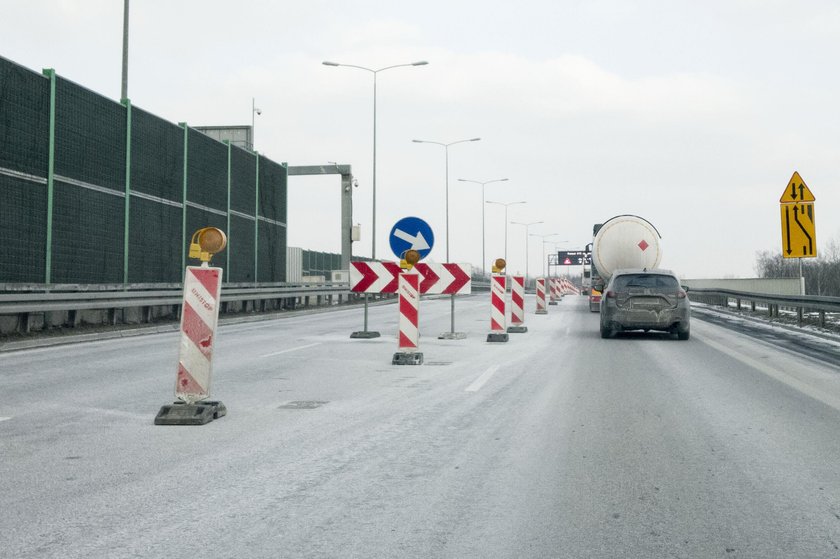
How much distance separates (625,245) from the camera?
2509cm

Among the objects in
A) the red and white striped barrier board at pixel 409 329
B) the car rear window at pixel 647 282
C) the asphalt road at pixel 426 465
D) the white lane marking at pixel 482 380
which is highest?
the car rear window at pixel 647 282

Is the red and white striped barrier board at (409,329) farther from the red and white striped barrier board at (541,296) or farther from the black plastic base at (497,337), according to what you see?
the red and white striped barrier board at (541,296)

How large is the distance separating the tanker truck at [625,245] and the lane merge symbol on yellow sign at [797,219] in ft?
15.3

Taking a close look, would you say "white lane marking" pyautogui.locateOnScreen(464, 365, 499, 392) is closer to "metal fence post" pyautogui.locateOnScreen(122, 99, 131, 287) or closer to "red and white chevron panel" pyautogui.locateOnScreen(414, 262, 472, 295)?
"red and white chevron panel" pyautogui.locateOnScreen(414, 262, 472, 295)

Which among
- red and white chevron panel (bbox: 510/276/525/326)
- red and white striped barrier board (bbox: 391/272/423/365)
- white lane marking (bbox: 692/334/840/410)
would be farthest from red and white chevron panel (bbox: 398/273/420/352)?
red and white chevron panel (bbox: 510/276/525/326)

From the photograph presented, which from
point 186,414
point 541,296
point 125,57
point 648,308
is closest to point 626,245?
point 541,296

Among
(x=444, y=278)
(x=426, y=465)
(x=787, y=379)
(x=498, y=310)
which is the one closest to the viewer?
(x=426, y=465)

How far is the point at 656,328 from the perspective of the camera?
55.6ft

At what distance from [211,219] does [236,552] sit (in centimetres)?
2337

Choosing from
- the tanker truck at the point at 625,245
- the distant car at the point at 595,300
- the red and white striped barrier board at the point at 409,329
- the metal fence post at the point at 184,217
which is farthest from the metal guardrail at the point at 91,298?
the distant car at the point at 595,300

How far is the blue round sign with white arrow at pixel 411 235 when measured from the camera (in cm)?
1530

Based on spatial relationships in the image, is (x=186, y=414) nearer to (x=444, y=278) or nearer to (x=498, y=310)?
(x=444, y=278)

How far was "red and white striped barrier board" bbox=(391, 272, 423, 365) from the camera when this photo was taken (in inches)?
467

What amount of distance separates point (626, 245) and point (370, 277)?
1148cm
